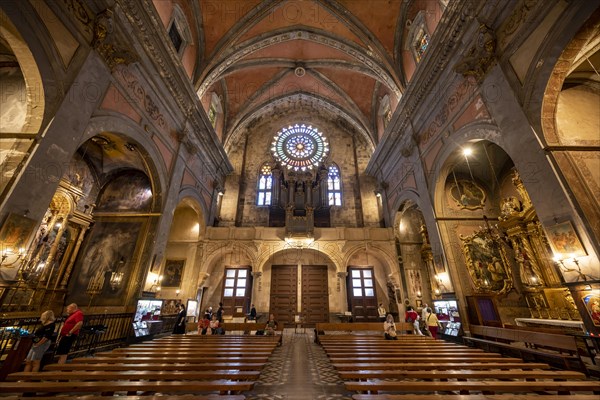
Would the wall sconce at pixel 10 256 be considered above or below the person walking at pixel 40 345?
above

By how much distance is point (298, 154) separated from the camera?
680 inches

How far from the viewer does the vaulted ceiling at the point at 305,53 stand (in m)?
11.1

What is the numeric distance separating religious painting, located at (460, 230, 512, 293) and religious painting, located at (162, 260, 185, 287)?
12442mm

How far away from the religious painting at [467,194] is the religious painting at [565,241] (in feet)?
13.8

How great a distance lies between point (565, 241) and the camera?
14.5 feet

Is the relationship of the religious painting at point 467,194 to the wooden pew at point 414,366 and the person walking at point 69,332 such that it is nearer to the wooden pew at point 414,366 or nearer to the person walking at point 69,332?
the wooden pew at point 414,366

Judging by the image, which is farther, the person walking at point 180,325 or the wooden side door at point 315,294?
the wooden side door at point 315,294

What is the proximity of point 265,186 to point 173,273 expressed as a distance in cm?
738

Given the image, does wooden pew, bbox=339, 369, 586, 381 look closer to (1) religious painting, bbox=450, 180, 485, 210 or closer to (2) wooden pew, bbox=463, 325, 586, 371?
(2) wooden pew, bbox=463, 325, 586, 371

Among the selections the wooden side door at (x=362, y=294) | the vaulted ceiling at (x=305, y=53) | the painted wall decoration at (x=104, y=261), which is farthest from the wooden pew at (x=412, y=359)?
the vaulted ceiling at (x=305, y=53)

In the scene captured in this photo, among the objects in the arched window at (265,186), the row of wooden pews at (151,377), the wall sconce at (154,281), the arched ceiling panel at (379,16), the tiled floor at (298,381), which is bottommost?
the tiled floor at (298,381)

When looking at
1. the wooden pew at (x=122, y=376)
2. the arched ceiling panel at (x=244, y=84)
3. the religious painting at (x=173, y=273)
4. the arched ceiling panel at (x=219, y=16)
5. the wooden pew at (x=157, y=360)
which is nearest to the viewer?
the wooden pew at (x=122, y=376)

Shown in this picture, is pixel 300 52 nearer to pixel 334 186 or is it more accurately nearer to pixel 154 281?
pixel 334 186

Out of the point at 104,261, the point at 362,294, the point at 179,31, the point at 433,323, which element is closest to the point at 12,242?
the point at 104,261
